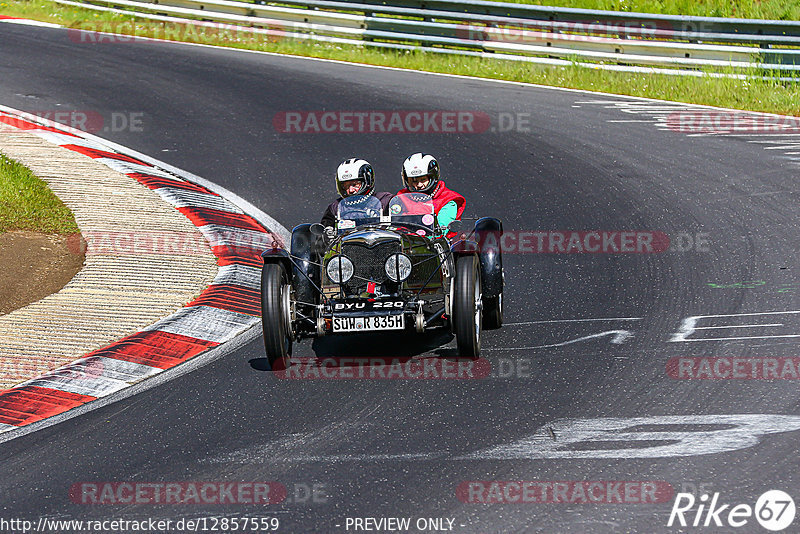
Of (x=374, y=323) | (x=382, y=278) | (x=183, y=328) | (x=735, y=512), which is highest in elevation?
(x=382, y=278)

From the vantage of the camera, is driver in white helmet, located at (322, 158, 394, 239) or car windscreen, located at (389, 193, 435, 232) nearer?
car windscreen, located at (389, 193, 435, 232)

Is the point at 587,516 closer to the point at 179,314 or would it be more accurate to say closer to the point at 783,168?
the point at 179,314

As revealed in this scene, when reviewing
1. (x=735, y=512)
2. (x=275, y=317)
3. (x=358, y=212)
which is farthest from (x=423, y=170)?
(x=735, y=512)

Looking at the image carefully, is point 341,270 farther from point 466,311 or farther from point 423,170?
point 423,170

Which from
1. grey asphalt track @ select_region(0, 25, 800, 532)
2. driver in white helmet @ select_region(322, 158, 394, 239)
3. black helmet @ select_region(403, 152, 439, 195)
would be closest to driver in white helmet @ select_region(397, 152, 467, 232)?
black helmet @ select_region(403, 152, 439, 195)

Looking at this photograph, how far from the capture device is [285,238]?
1090cm

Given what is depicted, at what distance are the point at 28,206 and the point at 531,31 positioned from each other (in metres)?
10.0

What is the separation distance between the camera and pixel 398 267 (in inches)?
299

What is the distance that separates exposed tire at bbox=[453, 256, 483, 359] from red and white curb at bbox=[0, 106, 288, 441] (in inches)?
70.4

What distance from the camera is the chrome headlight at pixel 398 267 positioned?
24.9ft

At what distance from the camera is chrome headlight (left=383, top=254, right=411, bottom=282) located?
758 cm

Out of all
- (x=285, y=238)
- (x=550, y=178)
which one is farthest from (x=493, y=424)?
(x=550, y=178)

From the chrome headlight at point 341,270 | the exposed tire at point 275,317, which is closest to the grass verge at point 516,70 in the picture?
the chrome headlight at point 341,270

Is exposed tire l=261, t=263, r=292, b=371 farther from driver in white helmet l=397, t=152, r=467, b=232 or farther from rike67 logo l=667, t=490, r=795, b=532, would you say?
rike67 logo l=667, t=490, r=795, b=532
